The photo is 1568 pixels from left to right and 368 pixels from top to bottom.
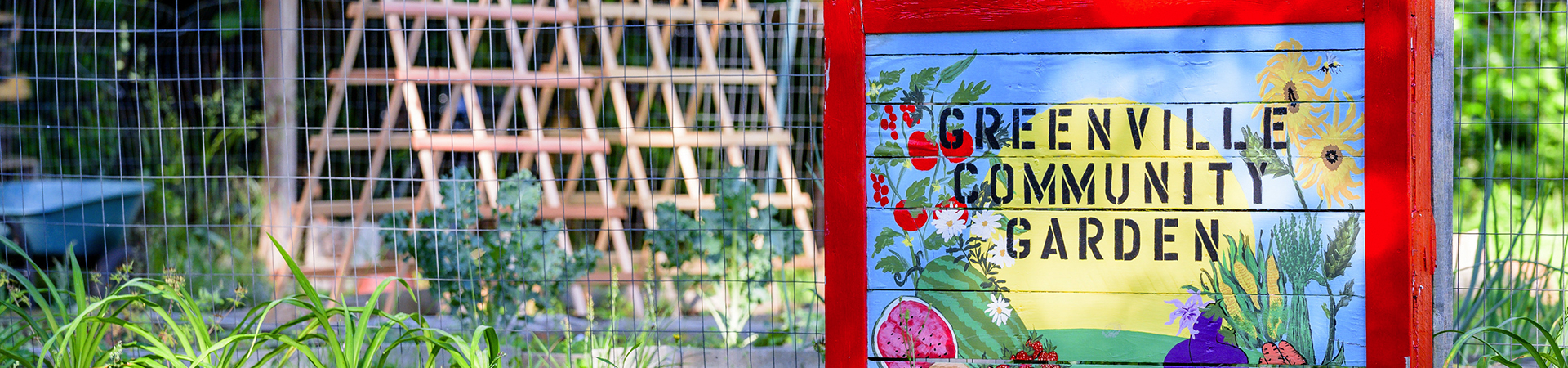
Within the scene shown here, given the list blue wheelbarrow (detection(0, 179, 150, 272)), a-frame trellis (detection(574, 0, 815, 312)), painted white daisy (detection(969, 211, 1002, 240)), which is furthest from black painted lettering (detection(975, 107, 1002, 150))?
blue wheelbarrow (detection(0, 179, 150, 272))

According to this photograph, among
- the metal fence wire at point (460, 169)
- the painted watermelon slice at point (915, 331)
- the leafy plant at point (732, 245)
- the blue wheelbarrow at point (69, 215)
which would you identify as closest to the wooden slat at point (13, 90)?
the metal fence wire at point (460, 169)

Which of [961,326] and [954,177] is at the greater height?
[954,177]

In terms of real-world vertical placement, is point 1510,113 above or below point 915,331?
above

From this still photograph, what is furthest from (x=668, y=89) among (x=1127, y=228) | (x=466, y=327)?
(x=1127, y=228)

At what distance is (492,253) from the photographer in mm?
2891

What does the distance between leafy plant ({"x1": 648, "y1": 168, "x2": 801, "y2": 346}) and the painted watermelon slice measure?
3.57 ft

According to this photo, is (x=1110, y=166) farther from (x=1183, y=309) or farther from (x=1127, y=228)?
(x=1183, y=309)

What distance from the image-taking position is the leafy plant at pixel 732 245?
297cm

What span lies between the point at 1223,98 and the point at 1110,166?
0.25m

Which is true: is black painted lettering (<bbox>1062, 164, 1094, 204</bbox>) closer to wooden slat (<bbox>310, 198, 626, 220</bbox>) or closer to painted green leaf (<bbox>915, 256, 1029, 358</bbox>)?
painted green leaf (<bbox>915, 256, 1029, 358</bbox>)

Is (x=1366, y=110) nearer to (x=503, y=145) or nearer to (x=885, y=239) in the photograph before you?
(x=885, y=239)

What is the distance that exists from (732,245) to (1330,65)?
198 cm

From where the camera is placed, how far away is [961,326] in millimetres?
1747

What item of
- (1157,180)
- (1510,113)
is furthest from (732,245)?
(1510,113)
